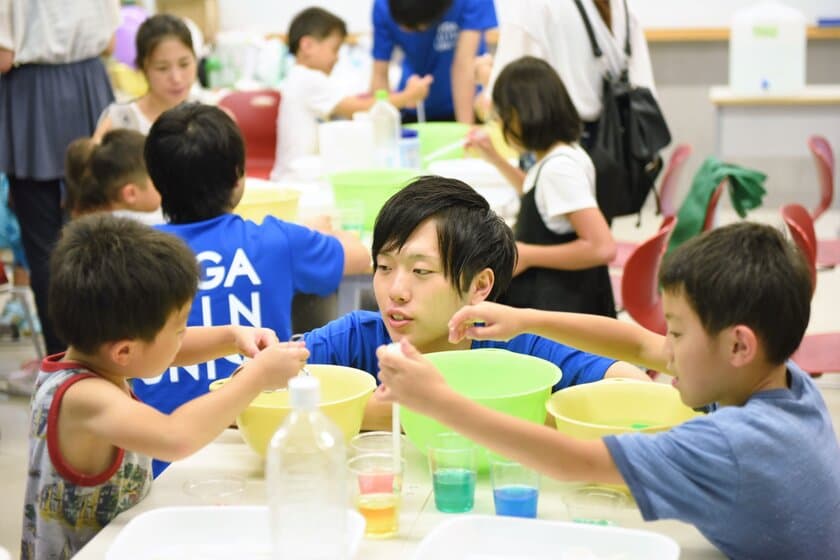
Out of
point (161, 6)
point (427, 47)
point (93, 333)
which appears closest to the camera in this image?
point (93, 333)

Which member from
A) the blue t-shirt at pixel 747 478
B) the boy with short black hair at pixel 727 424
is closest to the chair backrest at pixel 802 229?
the boy with short black hair at pixel 727 424

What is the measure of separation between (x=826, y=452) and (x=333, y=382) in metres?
0.84

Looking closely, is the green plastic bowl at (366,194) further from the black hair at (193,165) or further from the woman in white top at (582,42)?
the woman in white top at (582,42)

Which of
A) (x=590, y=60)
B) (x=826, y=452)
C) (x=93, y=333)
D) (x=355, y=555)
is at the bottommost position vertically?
(x=355, y=555)

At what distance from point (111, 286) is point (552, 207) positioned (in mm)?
1917

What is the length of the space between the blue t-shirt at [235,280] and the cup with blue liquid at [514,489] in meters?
1.12

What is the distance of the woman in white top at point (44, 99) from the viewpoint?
4.54 m

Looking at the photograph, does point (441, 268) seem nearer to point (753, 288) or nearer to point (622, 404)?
point (622, 404)

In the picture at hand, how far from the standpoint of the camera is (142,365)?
1882mm

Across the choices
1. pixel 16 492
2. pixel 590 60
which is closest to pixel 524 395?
pixel 16 492

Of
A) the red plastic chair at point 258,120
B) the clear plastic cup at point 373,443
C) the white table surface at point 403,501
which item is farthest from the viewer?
the red plastic chair at point 258,120

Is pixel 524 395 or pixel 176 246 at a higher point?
pixel 176 246

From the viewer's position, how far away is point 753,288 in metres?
1.63

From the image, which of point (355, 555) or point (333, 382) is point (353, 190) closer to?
point (333, 382)
